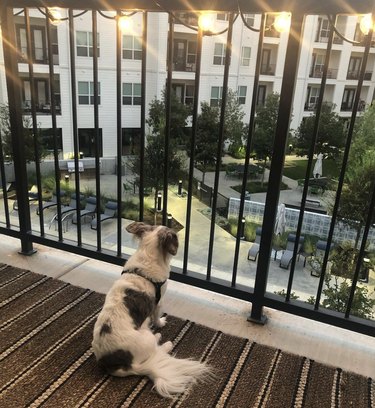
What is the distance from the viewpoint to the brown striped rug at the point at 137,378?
1.35 meters

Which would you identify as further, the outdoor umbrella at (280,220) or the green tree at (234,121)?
the green tree at (234,121)

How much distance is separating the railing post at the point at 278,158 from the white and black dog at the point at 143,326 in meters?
0.44

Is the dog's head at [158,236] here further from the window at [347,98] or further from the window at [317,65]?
the window at [347,98]

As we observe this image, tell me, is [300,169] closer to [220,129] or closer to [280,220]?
[280,220]

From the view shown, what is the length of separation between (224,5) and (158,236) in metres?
0.97

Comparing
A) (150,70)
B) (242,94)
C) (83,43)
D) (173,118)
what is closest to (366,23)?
(173,118)

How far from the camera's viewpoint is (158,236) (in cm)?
158

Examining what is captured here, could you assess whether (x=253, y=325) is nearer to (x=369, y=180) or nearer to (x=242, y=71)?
(x=369, y=180)

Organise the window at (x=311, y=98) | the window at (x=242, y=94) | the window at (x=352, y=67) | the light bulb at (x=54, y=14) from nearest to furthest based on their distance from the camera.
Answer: the light bulb at (x=54, y=14) < the window at (x=242, y=94) < the window at (x=352, y=67) < the window at (x=311, y=98)

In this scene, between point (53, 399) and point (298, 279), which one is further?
Answer: point (298, 279)

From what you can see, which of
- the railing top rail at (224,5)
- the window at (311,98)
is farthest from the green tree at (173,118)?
the window at (311,98)

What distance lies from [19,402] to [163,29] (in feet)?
52.7

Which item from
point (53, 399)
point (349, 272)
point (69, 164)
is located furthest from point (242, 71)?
point (53, 399)

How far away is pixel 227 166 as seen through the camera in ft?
54.9
